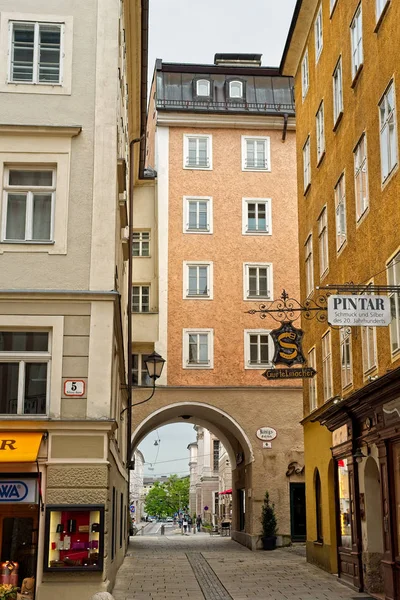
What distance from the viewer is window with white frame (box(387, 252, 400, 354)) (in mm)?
15164

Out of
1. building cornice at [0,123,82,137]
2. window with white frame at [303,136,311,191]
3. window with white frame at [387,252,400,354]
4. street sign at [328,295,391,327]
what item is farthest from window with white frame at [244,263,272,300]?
street sign at [328,295,391,327]

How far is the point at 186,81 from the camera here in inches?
1531

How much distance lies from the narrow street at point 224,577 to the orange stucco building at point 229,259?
5211 mm

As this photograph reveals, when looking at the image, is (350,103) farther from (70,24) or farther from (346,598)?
(346,598)

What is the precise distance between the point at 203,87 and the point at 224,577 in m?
23.6

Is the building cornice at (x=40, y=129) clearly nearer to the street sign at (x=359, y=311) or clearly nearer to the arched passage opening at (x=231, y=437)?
the street sign at (x=359, y=311)

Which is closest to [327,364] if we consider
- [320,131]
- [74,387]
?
[320,131]

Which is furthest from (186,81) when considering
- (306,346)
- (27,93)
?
(27,93)

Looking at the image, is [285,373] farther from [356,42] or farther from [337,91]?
[356,42]

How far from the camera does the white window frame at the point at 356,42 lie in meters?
18.4

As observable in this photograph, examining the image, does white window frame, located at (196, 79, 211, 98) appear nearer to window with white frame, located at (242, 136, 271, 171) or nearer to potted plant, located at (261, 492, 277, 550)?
window with white frame, located at (242, 136, 271, 171)

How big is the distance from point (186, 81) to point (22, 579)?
2835cm

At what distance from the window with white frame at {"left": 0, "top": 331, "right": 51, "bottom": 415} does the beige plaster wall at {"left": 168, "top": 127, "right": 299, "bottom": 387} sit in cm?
1959

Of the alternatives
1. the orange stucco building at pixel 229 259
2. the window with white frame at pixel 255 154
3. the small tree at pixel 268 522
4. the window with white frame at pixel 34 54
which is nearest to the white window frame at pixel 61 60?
the window with white frame at pixel 34 54
